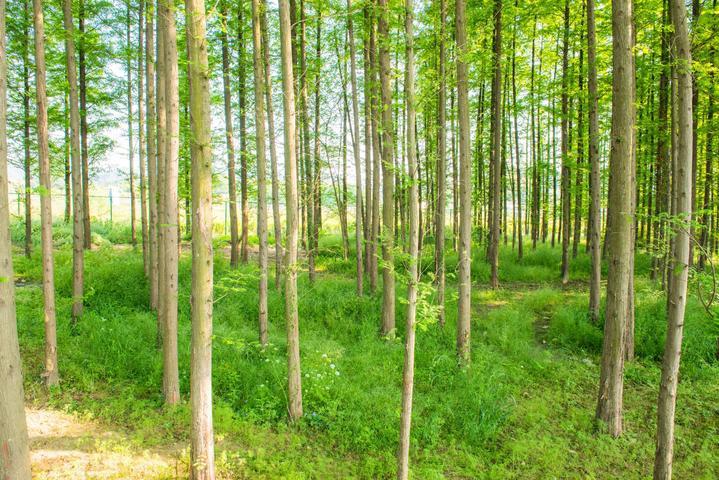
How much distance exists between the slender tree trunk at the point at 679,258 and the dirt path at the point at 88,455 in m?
6.53

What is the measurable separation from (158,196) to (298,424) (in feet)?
18.4

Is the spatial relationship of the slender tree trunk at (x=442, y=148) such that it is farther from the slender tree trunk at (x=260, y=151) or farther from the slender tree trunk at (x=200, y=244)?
the slender tree trunk at (x=260, y=151)

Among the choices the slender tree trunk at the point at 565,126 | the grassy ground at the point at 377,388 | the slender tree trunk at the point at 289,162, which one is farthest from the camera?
the slender tree trunk at the point at 565,126

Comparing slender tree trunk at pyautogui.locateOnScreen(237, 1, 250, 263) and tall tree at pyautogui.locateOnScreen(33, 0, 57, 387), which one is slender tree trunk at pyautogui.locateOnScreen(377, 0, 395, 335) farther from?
tall tree at pyautogui.locateOnScreen(33, 0, 57, 387)

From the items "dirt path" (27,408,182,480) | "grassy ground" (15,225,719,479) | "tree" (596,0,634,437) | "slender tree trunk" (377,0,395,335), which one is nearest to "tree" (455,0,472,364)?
"grassy ground" (15,225,719,479)

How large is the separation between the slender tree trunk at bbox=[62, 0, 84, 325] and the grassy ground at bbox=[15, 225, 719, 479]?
2.63ft

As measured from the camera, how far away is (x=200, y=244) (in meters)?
4.78

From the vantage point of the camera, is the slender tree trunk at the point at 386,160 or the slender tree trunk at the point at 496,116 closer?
the slender tree trunk at the point at 386,160

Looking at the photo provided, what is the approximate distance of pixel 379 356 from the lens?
29.2ft

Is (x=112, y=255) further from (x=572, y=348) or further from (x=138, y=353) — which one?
(x=572, y=348)

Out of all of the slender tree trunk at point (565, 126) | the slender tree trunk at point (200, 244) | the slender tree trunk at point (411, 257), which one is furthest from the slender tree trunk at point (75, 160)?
the slender tree trunk at point (565, 126)

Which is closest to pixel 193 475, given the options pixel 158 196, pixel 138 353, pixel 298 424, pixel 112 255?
pixel 298 424

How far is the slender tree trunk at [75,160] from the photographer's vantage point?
7719 millimetres

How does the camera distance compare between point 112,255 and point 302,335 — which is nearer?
point 302,335
